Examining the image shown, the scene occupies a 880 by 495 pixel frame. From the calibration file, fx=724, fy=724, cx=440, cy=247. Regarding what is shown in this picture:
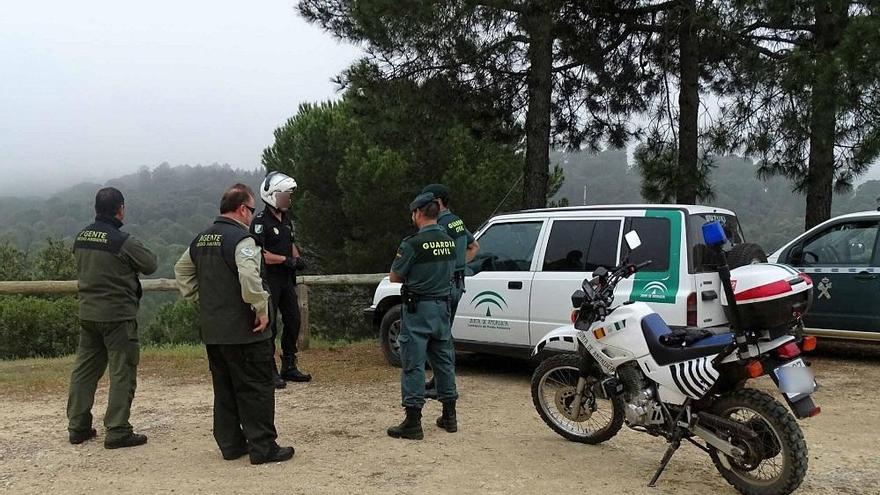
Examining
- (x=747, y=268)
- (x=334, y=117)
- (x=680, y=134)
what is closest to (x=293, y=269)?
(x=747, y=268)

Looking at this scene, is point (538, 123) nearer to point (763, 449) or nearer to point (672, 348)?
point (672, 348)

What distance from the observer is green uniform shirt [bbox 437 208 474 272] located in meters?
6.04

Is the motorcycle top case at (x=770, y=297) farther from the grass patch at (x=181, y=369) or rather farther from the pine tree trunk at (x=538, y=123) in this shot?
the pine tree trunk at (x=538, y=123)

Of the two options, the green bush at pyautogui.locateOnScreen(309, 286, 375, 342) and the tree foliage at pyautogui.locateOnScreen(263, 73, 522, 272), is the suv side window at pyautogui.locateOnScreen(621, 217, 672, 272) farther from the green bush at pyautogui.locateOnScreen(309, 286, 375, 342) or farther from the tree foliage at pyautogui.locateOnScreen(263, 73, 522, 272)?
the green bush at pyautogui.locateOnScreen(309, 286, 375, 342)

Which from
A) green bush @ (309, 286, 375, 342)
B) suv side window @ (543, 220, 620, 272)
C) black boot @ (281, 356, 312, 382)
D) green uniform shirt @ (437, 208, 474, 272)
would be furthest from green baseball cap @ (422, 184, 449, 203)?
green bush @ (309, 286, 375, 342)

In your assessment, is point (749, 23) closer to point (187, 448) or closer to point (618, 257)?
point (618, 257)

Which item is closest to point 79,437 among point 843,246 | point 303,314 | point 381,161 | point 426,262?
point 426,262

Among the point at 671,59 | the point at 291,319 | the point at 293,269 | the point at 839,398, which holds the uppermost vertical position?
the point at 671,59

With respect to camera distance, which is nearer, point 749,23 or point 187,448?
point 187,448

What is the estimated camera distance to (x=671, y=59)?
36.8ft

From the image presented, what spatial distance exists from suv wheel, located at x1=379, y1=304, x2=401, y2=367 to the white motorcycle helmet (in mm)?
1814

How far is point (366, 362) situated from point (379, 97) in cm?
441

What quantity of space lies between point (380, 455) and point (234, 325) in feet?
4.27

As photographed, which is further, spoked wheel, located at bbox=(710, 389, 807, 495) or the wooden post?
the wooden post
